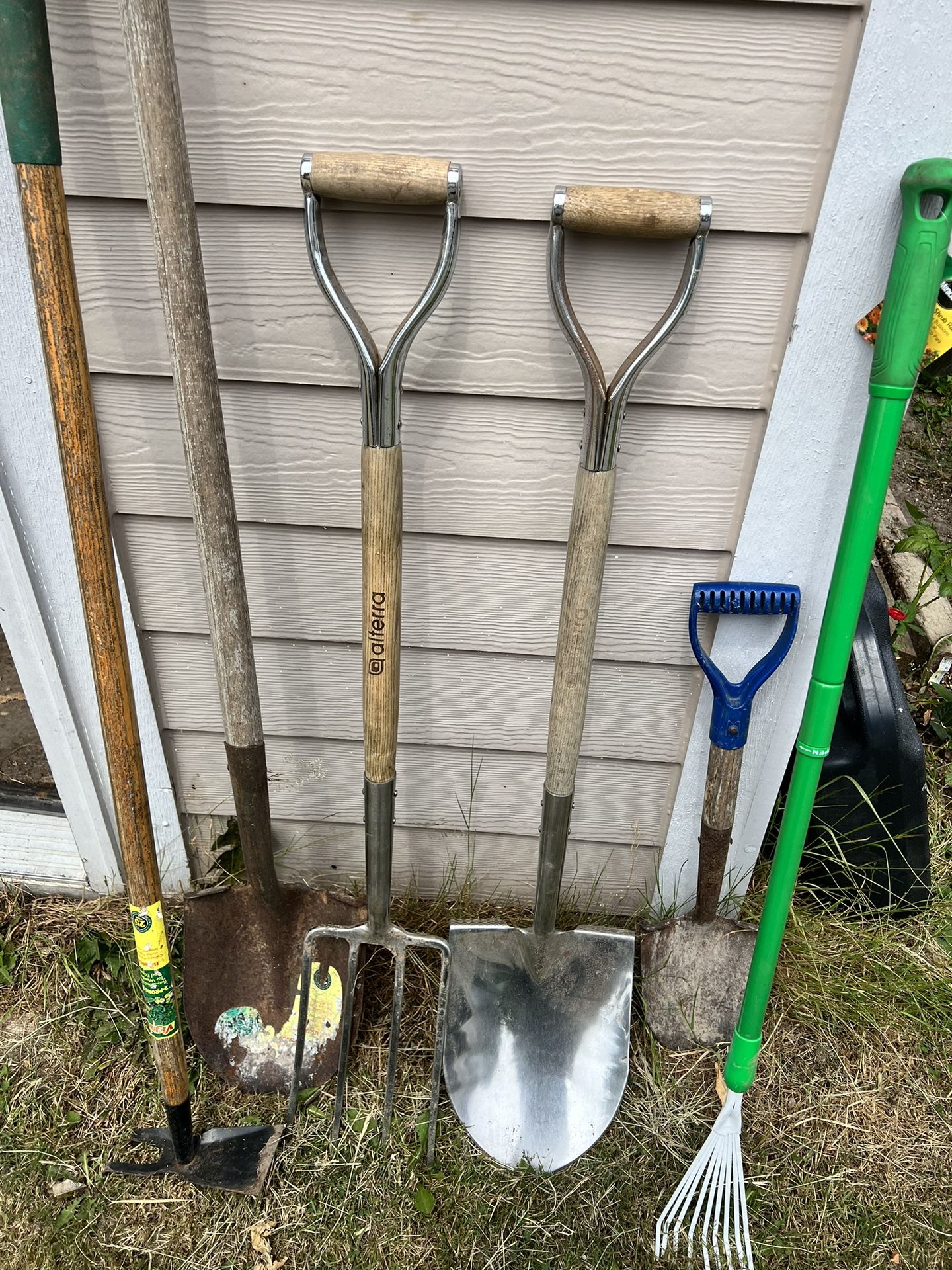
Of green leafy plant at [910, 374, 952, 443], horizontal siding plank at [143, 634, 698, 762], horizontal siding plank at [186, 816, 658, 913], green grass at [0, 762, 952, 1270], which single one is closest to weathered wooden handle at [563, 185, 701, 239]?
horizontal siding plank at [143, 634, 698, 762]

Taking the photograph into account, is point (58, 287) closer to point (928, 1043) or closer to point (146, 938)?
point (146, 938)

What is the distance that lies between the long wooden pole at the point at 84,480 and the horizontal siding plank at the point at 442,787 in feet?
1.45

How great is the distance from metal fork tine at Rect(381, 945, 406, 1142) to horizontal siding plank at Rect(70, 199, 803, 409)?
3.48 ft

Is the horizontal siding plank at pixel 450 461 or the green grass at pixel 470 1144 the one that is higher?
the horizontal siding plank at pixel 450 461

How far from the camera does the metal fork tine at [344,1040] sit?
Result: 1685mm

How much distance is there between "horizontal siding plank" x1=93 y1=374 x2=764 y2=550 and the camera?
1.42 meters

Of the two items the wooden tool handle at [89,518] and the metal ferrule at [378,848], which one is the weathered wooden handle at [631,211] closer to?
the wooden tool handle at [89,518]

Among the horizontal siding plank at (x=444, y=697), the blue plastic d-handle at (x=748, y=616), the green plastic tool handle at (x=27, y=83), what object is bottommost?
the horizontal siding plank at (x=444, y=697)

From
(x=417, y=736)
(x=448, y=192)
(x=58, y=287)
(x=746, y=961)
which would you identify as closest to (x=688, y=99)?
(x=448, y=192)

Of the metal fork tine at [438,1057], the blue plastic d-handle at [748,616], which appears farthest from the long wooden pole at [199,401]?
the blue plastic d-handle at [748,616]

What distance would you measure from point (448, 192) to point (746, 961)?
1524mm

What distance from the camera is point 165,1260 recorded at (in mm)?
1532

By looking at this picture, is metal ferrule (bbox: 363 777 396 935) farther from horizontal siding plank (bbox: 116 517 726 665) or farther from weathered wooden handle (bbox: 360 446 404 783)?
horizontal siding plank (bbox: 116 517 726 665)

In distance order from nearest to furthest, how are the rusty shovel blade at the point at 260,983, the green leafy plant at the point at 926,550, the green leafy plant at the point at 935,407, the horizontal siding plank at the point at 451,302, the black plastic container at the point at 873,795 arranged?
the horizontal siding plank at the point at 451,302, the rusty shovel blade at the point at 260,983, the black plastic container at the point at 873,795, the green leafy plant at the point at 926,550, the green leafy plant at the point at 935,407
